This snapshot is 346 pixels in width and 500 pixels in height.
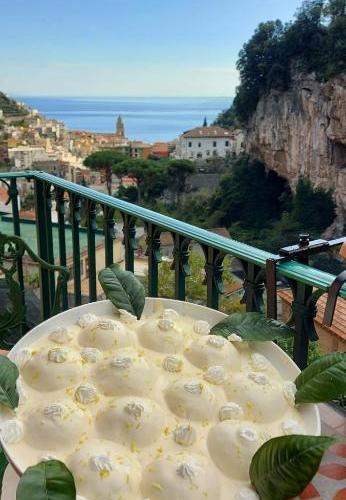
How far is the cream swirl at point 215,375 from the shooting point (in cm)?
61

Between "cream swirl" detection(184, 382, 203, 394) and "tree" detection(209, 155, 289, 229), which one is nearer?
"cream swirl" detection(184, 382, 203, 394)

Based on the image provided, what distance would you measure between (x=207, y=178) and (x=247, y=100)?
27.0 feet

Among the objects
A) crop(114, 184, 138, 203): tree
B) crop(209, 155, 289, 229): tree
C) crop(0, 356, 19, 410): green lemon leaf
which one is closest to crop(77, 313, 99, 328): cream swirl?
crop(0, 356, 19, 410): green lemon leaf

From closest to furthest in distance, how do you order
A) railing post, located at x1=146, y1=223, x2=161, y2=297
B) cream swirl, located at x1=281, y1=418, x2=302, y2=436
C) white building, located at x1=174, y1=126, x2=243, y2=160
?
cream swirl, located at x1=281, y1=418, x2=302, y2=436, railing post, located at x1=146, y1=223, x2=161, y2=297, white building, located at x1=174, y1=126, x2=243, y2=160

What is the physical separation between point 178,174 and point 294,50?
11.1 meters

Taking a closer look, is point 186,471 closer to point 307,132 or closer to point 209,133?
point 307,132

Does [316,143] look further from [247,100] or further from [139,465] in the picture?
[139,465]

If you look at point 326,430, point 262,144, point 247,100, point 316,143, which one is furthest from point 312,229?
point 326,430

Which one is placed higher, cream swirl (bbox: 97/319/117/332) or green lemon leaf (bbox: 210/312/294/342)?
cream swirl (bbox: 97/319/117/332)

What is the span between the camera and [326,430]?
2.50 ft

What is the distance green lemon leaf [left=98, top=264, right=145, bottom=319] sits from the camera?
2.57 feet

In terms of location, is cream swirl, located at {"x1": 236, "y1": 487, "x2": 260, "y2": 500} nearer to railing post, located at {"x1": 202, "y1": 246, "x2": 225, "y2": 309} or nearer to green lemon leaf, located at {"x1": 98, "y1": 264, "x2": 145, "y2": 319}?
green lemon leaf, located at {"x1": 98, "y1": 264, "x2": 145, "y2": 319}

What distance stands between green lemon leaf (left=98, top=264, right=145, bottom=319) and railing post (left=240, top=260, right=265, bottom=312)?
10.2 inches

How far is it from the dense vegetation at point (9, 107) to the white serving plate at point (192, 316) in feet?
186
